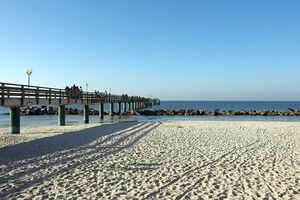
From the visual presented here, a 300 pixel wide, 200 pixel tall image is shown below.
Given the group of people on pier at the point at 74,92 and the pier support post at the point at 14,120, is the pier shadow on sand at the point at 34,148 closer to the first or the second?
the pier support post at the point at 14,120

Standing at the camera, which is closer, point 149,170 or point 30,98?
point 149,170

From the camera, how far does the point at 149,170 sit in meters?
10.1

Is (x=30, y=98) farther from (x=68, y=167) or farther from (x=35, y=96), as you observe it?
(x=68, y=167)

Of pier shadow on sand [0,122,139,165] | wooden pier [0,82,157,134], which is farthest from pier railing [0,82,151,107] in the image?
pier shadow on sand [0,122,139,165]

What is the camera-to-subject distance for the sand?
25.5 feet

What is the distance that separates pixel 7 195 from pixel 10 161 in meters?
4.09

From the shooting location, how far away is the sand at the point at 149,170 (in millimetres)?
7766

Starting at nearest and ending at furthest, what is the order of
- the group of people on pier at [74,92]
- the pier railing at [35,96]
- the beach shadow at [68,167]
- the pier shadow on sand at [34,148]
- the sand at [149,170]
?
the sand at [149,170] → the beach shadow at [68,167] → the pier shadow on sand at [34,148] → the pier railing at [35,96] → the group of people on pier at [74,92]

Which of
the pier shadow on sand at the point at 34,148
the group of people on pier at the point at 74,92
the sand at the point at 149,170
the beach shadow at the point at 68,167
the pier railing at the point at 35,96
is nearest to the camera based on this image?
the sand at the point at 149,170

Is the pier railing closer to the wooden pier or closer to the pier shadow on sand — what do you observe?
the wooden pier

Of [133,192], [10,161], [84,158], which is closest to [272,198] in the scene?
[133,192]

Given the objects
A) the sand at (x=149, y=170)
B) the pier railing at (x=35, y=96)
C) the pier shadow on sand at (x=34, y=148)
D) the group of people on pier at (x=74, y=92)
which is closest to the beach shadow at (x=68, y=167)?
the sand at (x=149, y=170)

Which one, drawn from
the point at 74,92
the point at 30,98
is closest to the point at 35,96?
the point at 30,98

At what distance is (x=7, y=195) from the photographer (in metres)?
7.41
